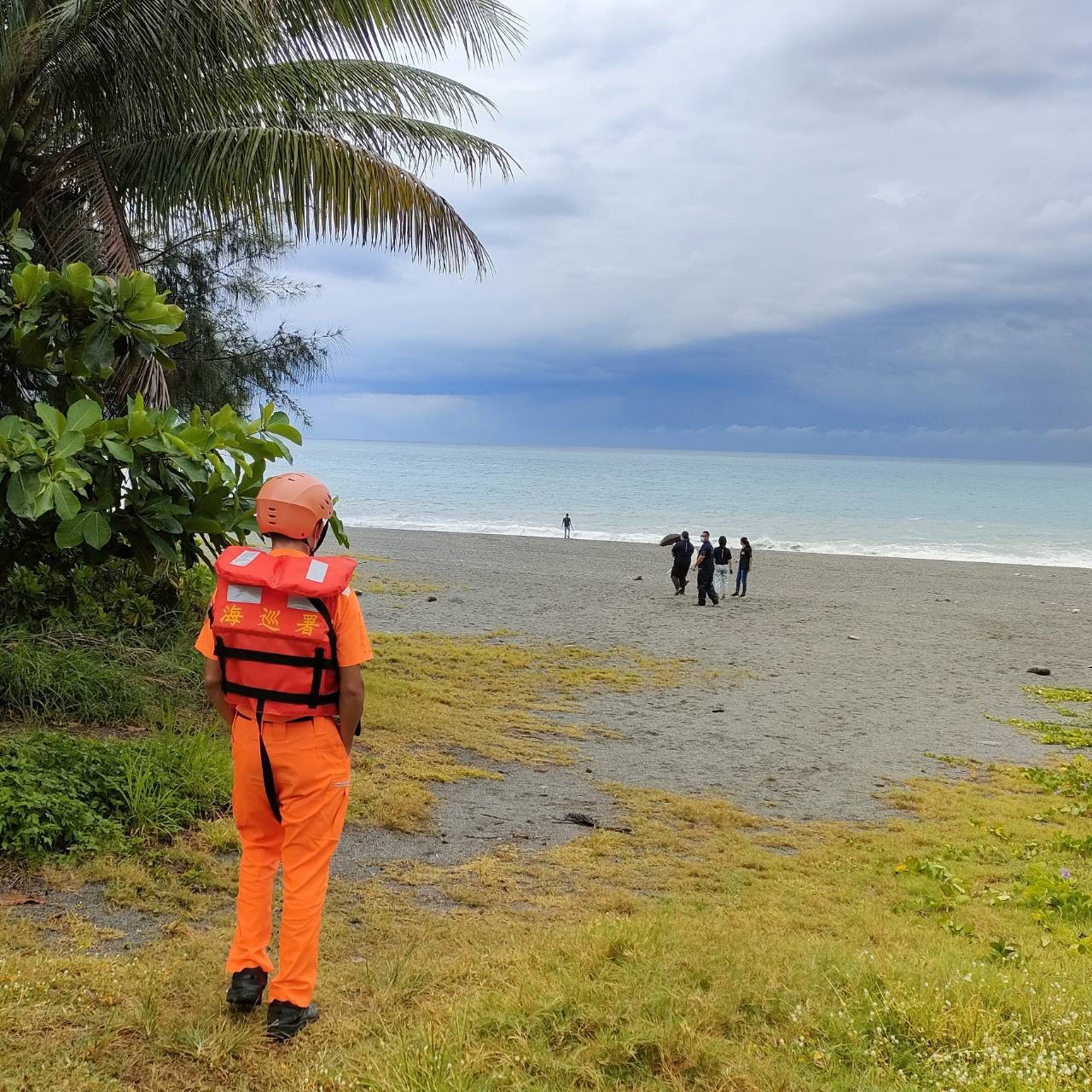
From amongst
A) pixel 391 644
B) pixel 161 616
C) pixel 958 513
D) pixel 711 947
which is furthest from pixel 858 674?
pixel 958 513

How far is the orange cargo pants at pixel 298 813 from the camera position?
10.4 feet

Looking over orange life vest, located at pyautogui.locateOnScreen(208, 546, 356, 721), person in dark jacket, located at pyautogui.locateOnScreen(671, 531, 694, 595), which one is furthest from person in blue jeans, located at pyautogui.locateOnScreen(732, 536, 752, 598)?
orange life vest, located at pyautogui.locateOnScreen(208, 546, 356, 721)

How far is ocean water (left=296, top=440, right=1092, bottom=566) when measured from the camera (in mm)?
47969

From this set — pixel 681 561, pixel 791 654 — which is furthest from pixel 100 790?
pixel 681 561

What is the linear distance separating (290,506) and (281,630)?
40cm

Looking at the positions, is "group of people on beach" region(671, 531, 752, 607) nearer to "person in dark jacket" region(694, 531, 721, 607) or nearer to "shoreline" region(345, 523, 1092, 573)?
"person in dark jacket" region(694, 531, 721, 607)

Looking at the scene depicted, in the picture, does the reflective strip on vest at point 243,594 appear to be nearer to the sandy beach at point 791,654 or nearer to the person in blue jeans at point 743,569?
the sandy beach at point 791,654

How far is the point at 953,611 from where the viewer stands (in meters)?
21.0

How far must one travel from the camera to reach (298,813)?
3184 mm

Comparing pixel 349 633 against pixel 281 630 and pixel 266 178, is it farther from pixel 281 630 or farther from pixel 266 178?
pixel 266 178

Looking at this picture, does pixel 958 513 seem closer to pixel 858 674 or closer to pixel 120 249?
pixel 858 674

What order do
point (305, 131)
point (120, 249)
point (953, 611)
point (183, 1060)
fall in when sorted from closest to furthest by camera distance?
1. point (183, 1060)
2. point (120, 249)
3. point (305, 131)
4. point (953, 611)

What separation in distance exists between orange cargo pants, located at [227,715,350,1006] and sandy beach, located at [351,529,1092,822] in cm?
354

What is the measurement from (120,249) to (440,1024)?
22.5 ft
